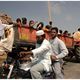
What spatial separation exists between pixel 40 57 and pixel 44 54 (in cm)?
12

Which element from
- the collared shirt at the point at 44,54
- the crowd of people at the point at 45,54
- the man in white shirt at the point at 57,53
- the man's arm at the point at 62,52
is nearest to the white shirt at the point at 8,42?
the crowd of people at the point at 45,54

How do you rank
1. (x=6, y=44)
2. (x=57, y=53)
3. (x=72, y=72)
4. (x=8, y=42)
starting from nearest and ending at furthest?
(x=57, y=53) < (x=6, y=44) < (x=8, y=42) < (x=72, y=72)

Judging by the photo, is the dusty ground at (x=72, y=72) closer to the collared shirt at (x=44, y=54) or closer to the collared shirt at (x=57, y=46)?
the collared shirt at (x=57, y=46)

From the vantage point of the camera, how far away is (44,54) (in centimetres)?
692

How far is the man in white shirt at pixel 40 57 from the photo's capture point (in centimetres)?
670

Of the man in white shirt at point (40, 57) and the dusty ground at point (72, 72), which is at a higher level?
the man in white shirt at point (40, 57)

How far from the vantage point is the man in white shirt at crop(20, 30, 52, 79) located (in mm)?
6699

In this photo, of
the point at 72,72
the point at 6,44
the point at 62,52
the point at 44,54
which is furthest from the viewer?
the point at 72,72

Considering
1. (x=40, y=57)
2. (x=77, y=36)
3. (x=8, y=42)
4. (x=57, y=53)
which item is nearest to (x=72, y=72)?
(x=8, y=42)

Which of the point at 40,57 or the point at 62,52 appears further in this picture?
the point at 62,52

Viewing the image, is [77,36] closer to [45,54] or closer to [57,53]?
[57,53]

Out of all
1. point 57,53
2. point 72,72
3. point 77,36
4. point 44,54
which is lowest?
point 72,72

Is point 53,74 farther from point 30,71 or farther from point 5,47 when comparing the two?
point 5,47

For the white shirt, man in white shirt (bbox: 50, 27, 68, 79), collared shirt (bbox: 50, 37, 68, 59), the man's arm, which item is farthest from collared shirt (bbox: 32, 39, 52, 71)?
the white shirt
